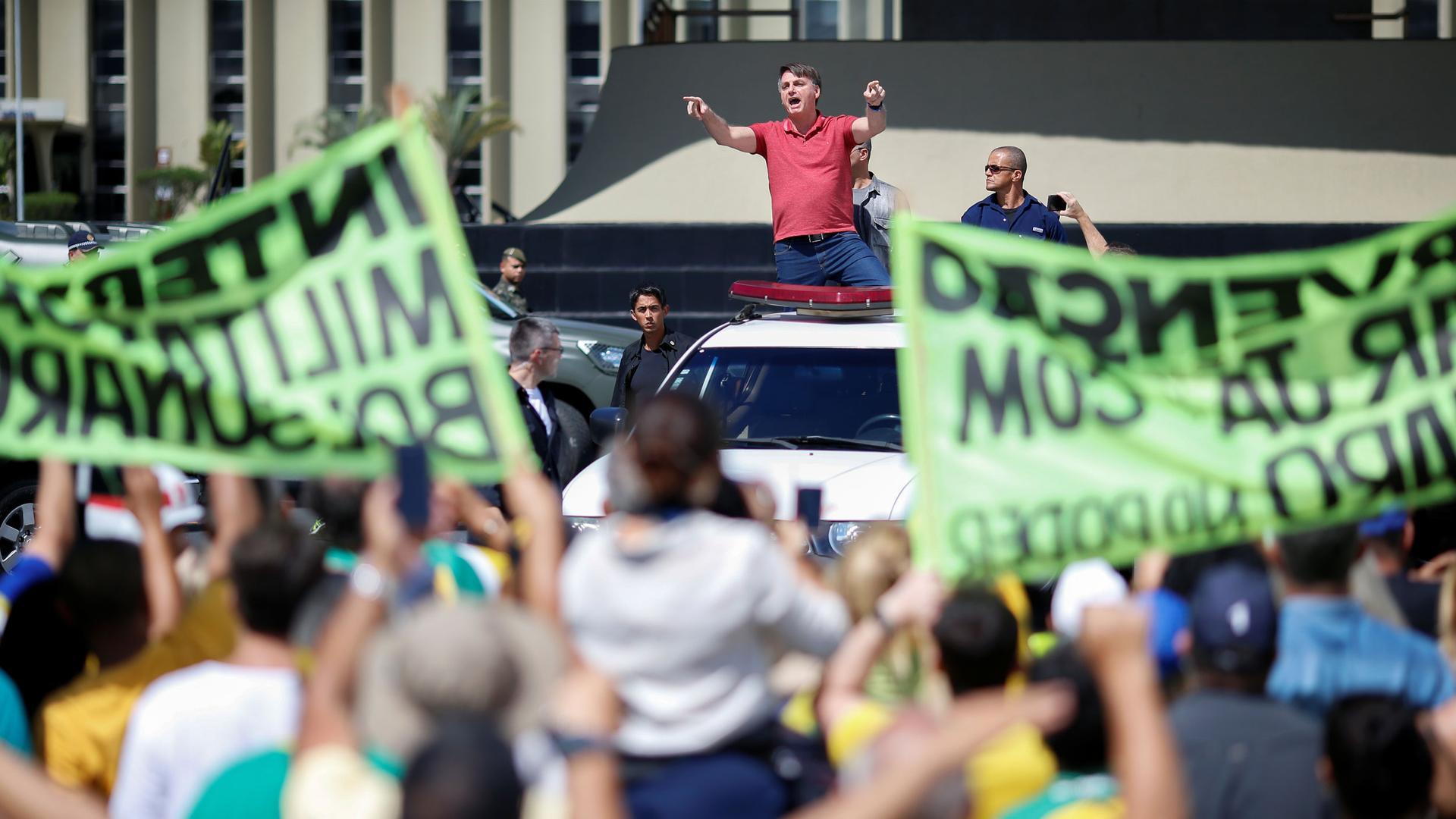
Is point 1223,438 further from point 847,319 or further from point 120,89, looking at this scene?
point 120,89

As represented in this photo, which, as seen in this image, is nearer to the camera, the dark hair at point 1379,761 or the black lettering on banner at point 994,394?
the dark hair at point 1379,761

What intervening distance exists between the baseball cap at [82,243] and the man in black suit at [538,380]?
4.35 meters

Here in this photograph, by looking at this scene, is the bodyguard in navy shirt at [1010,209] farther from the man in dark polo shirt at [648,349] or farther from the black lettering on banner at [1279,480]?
the black lettering on banner at [1279,480]

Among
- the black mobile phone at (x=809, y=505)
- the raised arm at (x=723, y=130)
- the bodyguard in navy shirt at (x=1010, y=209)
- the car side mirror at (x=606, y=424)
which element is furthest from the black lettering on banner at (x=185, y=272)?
the bodyguard in navy shirt at (x=1010, y=209)

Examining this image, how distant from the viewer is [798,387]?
8.71 m

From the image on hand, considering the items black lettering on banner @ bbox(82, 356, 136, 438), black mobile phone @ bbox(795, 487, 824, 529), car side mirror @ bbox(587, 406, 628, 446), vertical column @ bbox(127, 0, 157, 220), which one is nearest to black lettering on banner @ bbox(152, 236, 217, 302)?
black lettering on banner @ bbox(82, 356, 136, 438)

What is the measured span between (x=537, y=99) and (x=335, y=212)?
49686 millimetres

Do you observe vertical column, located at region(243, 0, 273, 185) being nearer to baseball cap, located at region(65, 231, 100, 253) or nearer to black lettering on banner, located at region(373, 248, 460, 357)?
baseball cap, located at region(65, 231, 100, 253)

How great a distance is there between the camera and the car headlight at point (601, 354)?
13.3m

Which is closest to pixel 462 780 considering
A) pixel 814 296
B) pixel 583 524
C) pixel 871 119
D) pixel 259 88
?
pixel 583 524

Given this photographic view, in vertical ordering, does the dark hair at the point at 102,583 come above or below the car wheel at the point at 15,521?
above

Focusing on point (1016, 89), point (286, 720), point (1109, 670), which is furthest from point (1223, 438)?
point (1016, 89)

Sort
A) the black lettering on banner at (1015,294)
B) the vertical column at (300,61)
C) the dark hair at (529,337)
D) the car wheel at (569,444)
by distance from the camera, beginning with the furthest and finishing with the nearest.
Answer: the vertical column at (300,61)
the car wheel at (569,444)
the dark hair at (529,337)
the black lettering on banner at (1015,294)

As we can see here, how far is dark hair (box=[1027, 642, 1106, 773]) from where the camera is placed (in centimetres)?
340
